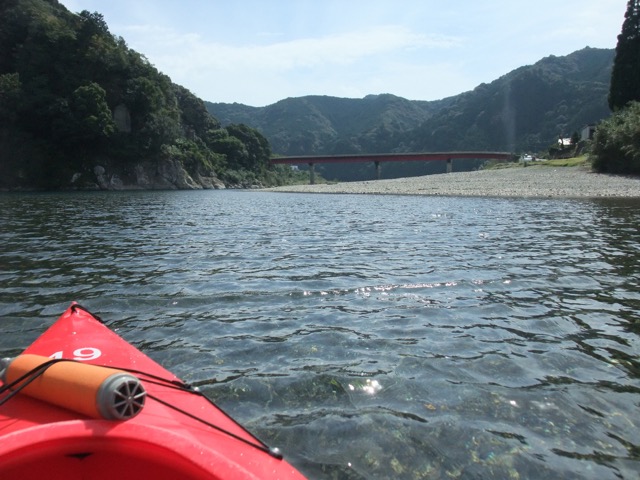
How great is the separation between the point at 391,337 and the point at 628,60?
6200 cm

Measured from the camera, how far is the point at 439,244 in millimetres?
15609

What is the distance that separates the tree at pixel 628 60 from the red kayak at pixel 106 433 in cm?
6223

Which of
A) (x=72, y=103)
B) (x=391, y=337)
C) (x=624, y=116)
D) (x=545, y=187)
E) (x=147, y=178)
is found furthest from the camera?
(x=147, y=178)

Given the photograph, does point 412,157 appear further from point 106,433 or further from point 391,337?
point 106,433

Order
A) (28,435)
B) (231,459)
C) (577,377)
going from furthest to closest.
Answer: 1. (577,377)
2. (231,459)
3. (28,435)

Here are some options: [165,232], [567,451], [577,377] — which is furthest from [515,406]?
[165,232]

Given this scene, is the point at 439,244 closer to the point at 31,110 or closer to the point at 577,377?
the point at 577,377

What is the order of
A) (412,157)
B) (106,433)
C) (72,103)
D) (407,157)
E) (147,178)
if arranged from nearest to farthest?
(106,433), (72,103), (147,178), (412,157), (407,157)

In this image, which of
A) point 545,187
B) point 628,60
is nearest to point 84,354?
point 545,187

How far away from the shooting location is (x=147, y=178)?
8981 centimetres

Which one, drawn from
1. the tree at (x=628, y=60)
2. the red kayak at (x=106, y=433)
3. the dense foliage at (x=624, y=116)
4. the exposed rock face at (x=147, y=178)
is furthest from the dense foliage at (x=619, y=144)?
the exposed rock face at (x=147, y=178)

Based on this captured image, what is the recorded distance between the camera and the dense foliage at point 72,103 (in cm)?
7438

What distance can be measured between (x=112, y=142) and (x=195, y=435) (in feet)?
300

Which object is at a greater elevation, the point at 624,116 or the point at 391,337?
the point at 624,116
